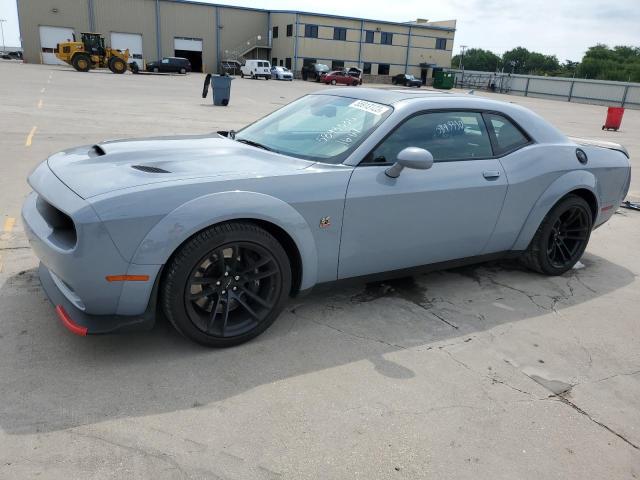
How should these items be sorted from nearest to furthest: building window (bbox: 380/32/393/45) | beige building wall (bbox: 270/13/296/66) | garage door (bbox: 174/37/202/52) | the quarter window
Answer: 1. the quarter window
2. garage door (bbox: 174/37/202/52)
3. beige building wall (bbox: 270/13/296/66)
4. building window (bbox: 380/32/393/45)

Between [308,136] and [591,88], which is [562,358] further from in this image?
[591,88]

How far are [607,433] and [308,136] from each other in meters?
2.47

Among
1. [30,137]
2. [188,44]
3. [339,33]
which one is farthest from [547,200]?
[339,33]

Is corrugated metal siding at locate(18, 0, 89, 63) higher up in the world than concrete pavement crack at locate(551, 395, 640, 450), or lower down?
higher up

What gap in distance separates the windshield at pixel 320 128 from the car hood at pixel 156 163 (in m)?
0.17

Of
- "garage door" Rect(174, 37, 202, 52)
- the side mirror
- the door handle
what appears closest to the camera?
the side mirror

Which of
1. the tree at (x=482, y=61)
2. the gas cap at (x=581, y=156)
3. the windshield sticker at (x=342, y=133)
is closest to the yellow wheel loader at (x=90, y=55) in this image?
the windshield sticker at (x=342, y=133)

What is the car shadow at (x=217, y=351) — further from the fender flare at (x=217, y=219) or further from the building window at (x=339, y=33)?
the building window at (x=339, y=33)

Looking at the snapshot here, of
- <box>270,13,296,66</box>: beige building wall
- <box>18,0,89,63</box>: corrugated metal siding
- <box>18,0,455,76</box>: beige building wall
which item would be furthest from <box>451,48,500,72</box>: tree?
<box>18,0,89,63</box>: corrugated metal siding

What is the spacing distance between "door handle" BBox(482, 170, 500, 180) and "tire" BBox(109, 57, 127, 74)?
41877 millimetres

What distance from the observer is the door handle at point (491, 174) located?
A: 374 cm

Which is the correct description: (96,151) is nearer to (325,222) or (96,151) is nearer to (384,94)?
(325,222)

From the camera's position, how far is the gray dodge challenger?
2602 millimetres

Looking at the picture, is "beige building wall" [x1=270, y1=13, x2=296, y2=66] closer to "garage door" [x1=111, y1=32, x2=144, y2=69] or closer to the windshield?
"garage door" [x1=111, y1=32, x2=144, y2=69]
